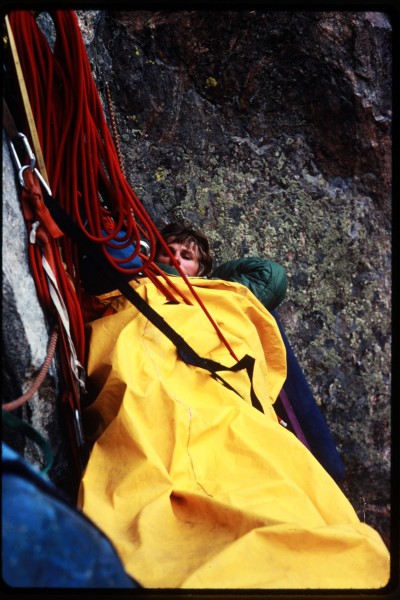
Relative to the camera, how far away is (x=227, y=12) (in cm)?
258

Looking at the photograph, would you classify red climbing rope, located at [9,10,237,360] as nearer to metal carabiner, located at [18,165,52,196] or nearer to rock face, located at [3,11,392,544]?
metal carabiner, located at [18,165,52,196]

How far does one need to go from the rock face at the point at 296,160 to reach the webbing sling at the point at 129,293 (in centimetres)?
113

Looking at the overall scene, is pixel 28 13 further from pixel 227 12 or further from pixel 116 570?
pixel 227 12

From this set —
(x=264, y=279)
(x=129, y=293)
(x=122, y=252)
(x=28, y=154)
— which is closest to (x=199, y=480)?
(x=129, y=293)

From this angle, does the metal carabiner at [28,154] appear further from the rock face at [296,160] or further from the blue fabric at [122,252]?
the rock face at [296,160]

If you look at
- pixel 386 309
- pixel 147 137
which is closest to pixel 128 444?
pixel 147 137

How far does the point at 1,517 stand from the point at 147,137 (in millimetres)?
2158

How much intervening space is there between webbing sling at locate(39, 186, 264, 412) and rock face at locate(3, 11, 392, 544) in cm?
113

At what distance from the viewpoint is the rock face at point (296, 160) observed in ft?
8.50

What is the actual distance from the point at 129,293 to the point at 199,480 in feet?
1.70

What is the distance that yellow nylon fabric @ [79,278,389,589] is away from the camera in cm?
99

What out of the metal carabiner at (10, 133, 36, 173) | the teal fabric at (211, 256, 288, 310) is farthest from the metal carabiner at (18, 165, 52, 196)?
the teal fabric at (211, 256, 288, 310)

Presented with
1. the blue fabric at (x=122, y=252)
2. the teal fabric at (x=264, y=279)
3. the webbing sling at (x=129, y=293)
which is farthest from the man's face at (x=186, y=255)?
the webbing sling at (x=129, y=293)

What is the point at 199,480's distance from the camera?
3.94 ft
